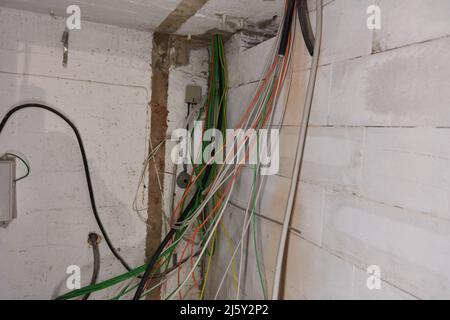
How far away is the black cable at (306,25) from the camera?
102 centimetres

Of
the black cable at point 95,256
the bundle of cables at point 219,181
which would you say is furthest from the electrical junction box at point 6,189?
the bundle of cables at point 219,181

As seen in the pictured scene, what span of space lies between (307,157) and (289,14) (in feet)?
1.75

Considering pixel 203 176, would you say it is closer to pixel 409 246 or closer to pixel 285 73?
pixel 285 73

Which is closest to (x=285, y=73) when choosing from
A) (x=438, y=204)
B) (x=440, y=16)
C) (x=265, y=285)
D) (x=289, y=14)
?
(x=289, y=14)

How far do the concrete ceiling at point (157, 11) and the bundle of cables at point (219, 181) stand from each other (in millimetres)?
192

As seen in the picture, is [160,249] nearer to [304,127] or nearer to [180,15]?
[304,127]

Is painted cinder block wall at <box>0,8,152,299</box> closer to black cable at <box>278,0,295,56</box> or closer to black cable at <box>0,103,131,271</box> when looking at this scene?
black cable at <box>0,103,131,271</box>

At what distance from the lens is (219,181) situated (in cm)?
131

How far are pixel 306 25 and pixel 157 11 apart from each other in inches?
28.1

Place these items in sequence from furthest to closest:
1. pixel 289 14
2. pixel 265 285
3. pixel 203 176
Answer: pixel 203 176 < pixel 265 285 < pixel 289 14

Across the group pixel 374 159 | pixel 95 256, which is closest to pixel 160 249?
pixel 95 256

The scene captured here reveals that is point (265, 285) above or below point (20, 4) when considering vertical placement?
below

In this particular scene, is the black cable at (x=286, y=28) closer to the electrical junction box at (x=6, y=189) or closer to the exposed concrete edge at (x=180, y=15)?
the exposed concrete edge at (x=180, y=15)

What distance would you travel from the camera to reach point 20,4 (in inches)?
51.5
